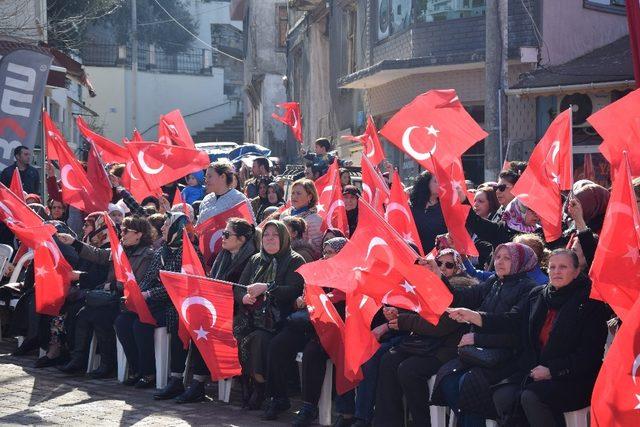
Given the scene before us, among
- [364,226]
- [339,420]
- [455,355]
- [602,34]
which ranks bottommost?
[339,420]

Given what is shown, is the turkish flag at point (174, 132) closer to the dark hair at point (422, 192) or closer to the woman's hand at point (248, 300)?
the dark hair at point (422, 192)

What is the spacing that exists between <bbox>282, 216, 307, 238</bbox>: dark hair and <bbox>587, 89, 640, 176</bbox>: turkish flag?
304 centimetres

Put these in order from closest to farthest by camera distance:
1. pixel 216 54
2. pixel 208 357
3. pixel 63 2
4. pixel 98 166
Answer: pixel 208 357 < pixel 98 166 < pixel 63 2 < pixel 216 54

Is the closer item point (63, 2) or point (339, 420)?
point (339, 420)

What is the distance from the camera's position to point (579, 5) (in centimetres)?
1891

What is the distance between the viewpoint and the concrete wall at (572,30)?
61.0ft

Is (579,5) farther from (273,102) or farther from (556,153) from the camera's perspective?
(273,102)

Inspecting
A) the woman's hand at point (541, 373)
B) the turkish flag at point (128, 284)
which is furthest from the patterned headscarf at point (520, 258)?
the turkish flag at point (128, 284)

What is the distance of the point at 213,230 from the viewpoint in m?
11.1

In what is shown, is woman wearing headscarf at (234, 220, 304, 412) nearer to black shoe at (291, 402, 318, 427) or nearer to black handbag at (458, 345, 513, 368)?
black shoe at (291, 402, 318, 427)

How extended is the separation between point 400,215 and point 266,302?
1278mm

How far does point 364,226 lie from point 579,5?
12.3m

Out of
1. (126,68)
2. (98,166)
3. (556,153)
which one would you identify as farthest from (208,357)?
(126,68)

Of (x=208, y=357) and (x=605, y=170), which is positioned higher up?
(x=605, y=170)
